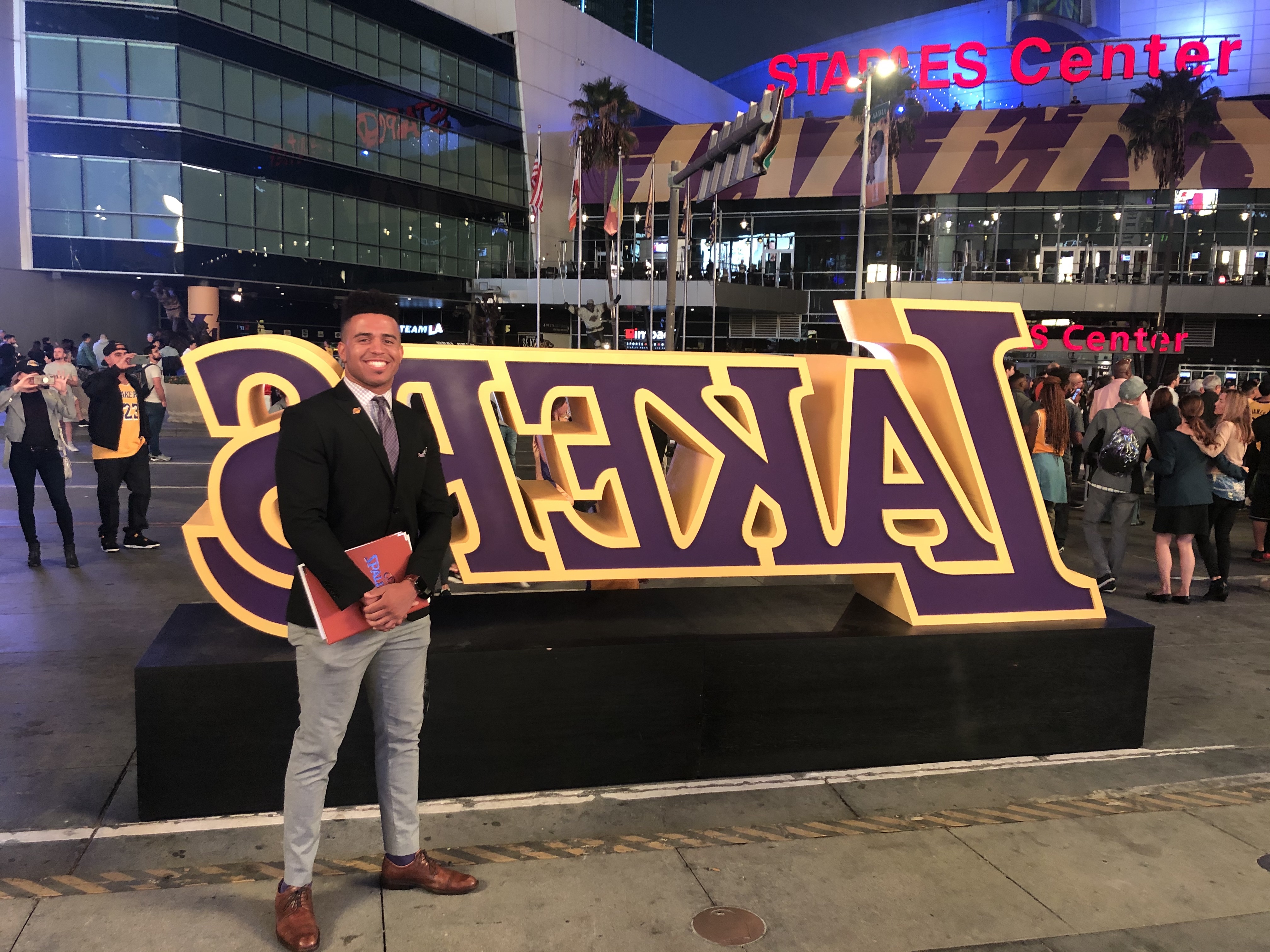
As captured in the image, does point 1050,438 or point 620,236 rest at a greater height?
point 620,236

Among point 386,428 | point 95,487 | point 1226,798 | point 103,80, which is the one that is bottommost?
point 1226,798

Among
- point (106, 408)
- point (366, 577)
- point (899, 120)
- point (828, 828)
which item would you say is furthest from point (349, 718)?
point (899, 120)

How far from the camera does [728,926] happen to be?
3252mm

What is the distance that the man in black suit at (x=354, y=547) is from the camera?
286 cm

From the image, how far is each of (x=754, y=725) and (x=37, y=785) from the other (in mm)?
3426

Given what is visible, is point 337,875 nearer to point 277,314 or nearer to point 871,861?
point 871,861

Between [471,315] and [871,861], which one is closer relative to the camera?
[871,861]

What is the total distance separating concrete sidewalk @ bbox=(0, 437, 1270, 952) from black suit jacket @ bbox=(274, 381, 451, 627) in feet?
3.93

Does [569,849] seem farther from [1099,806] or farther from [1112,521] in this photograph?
[1112,521]

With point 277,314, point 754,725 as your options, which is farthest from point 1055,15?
point 754,725

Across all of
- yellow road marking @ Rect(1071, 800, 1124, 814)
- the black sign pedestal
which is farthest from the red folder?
yellow road marking @ Rect(1071, 800, 1124, 814)

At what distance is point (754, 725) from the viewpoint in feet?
14.5

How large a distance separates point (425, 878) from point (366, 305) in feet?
6.98

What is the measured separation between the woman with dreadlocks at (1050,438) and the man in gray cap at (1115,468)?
0.84ft
